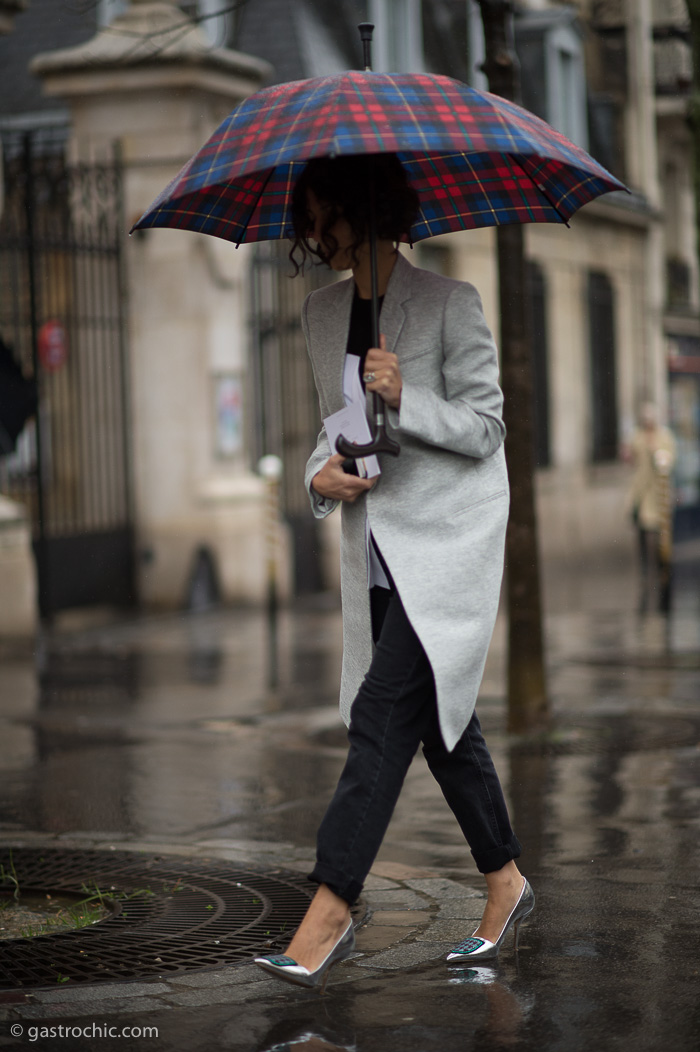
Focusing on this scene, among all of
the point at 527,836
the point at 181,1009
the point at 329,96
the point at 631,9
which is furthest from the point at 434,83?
the point at 631,9

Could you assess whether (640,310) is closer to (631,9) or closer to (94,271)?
(631,9)

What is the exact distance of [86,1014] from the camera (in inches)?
147

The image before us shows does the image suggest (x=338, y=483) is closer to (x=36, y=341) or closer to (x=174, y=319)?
(x=36, y=341)

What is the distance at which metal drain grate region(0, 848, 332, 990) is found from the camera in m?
4.17

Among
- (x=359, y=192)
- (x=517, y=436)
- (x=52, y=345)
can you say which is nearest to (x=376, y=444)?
(x=359, y=192)

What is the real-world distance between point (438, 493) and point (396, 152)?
0.82 metres

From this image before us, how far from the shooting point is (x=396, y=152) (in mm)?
3836

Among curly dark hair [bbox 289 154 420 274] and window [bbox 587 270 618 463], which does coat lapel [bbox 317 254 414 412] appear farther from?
window [bbox 587 270 618 463]

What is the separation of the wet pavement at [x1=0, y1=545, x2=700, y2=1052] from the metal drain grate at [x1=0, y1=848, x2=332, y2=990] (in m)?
0.16

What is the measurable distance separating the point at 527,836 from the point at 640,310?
2146cm

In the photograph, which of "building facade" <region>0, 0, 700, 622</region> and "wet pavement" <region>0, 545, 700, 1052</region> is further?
"building facade" <region>0, 0, 700, 622</region>

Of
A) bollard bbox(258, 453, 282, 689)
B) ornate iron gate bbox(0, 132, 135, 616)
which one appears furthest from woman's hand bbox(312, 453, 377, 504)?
ornate iron gate bbox(0, 132, 135, 616)

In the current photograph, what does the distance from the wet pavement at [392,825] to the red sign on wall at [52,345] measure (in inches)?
144

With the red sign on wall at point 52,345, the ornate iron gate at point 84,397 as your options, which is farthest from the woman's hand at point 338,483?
the red sign on wall at point 52,345
